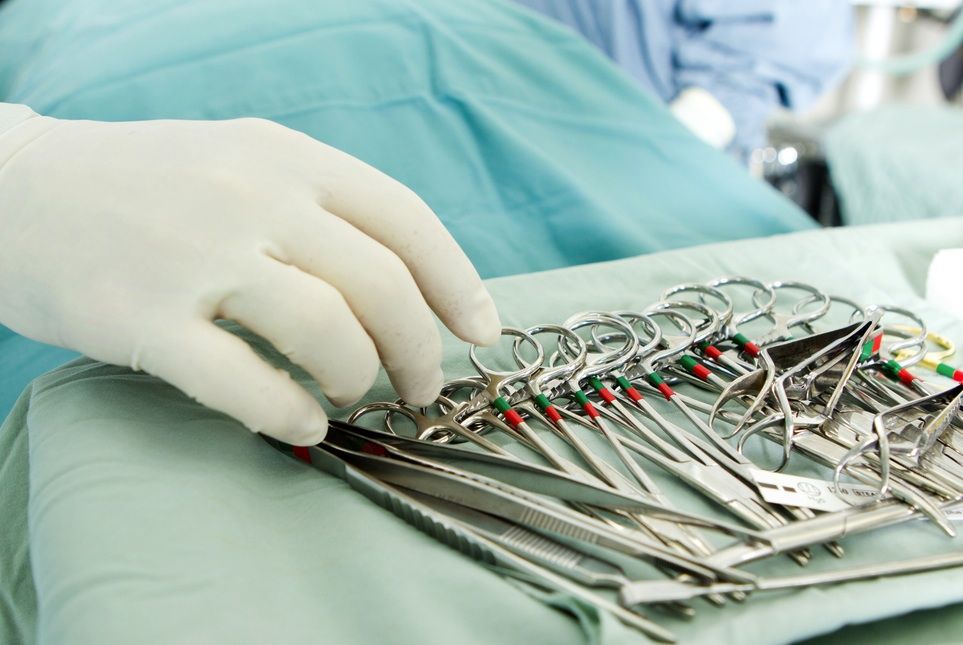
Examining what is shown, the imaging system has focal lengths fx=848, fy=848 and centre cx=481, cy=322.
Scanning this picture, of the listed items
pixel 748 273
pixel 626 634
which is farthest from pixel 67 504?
pixel 748 273

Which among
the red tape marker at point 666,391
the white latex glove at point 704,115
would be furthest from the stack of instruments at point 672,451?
the white latex glove at point 704,115

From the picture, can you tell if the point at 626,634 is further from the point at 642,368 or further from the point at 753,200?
the point at 753,200

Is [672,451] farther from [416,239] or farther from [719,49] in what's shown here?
[719,49]

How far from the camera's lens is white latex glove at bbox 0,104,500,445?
0.64m

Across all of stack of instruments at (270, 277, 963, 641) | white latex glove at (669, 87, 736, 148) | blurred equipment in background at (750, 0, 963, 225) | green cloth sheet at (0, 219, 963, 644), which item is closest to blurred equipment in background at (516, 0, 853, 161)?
white latex glove at (669, 87, 736, 148)

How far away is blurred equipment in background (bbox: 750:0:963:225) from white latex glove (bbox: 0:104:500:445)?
138 centimetres

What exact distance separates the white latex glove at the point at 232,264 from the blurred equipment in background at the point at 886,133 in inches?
54.5

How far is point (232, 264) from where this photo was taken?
65cm

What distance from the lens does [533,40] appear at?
147 cm

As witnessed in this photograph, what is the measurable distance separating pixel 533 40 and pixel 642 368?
2.74 ft

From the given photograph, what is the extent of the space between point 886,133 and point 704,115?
0.51 metres

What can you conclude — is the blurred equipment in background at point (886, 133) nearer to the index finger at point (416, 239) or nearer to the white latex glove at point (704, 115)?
the white latex glove at point (704, 115)

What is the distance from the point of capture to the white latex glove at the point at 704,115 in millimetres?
1865

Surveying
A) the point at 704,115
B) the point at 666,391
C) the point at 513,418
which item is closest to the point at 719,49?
the point at 704,115
